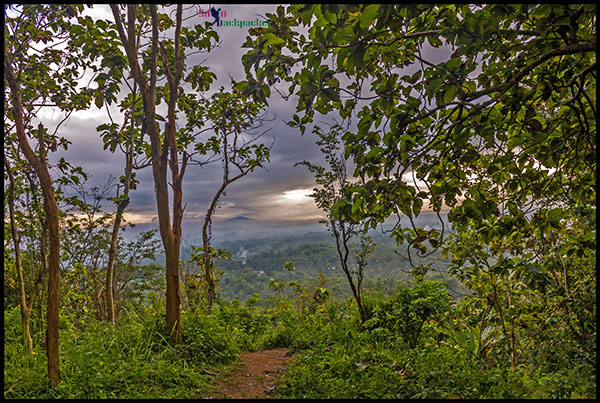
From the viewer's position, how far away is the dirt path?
9.61 ft

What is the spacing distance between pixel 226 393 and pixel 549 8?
3.44 meters

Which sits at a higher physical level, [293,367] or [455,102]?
[455,102]

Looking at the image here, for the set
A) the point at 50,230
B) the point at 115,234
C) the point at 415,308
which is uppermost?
the point at 115,234

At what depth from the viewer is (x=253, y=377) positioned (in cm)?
342

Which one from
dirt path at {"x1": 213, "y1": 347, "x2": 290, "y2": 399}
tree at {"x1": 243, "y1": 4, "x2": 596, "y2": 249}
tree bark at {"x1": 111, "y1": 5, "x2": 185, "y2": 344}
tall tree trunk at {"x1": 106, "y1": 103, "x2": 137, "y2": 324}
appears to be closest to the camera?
tree at {"x1": 243, "y1": 4, "x2": 596, "y2": 249}

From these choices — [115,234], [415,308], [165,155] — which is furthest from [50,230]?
[415,308]

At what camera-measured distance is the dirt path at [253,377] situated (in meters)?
2.93

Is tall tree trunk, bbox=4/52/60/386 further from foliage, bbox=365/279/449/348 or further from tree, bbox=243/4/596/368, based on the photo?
foliage, bbox=365/279/449/348

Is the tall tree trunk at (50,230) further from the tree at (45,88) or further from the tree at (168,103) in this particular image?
the tree at (168,103)

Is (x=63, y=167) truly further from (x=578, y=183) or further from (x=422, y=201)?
(x=578, y=183)

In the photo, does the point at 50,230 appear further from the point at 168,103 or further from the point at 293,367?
the point at 293,367

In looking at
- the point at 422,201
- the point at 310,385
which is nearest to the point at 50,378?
the point at 310,385

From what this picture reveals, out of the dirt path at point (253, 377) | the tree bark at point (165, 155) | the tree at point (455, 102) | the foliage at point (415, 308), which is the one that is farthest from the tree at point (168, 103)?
the foliage at point (415, 308)

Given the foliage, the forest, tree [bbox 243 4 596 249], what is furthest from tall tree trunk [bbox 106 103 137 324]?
the foliage
